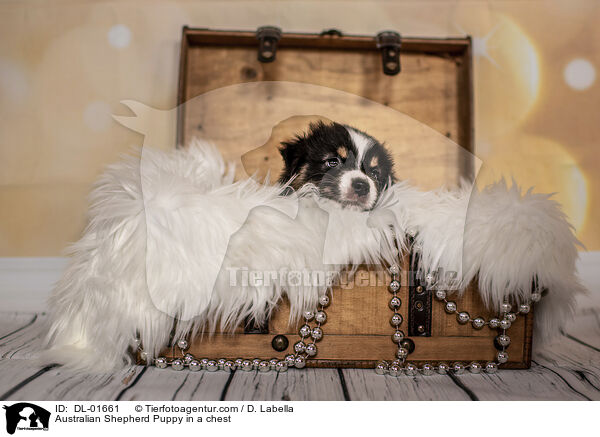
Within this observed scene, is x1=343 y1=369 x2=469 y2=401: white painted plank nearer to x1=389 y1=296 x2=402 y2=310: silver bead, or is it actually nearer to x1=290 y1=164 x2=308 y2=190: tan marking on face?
x1=389 y1=296 x2=402 y2=310: silver bead

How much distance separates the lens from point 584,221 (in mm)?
995

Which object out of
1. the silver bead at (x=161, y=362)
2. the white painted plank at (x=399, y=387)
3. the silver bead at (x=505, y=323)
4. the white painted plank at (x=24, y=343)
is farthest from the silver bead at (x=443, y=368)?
the white painted plank at (x=24, y=343)

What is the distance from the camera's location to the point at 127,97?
0.99m

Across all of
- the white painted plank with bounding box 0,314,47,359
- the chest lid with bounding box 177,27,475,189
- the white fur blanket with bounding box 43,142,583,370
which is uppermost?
the chest lid with bounding box 177,27,475,189

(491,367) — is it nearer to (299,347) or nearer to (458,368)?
(458,368)

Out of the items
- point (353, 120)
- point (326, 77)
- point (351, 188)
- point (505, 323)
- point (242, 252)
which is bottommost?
point (505, 323)

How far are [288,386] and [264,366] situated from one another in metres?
0.08

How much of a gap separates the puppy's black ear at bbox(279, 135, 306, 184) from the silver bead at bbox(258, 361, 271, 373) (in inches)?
12.5

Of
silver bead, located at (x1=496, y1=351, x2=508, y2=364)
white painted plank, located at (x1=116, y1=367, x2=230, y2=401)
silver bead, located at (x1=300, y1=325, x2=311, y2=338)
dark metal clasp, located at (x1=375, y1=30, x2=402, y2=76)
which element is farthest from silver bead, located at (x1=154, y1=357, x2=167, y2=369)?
dark metal clasp, located at (x1=375, y1=30, x2=402, y2=76)

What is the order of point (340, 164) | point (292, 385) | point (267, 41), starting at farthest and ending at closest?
point (267, 41)
point (340, 164)
point (292, 385)

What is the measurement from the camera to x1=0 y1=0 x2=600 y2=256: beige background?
37.8 inches

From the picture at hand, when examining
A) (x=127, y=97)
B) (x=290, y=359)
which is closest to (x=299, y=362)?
(x=290, y=359)

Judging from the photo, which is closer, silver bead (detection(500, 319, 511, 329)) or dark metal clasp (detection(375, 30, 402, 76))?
silver bead (detection(500, 319, 511, 329))
